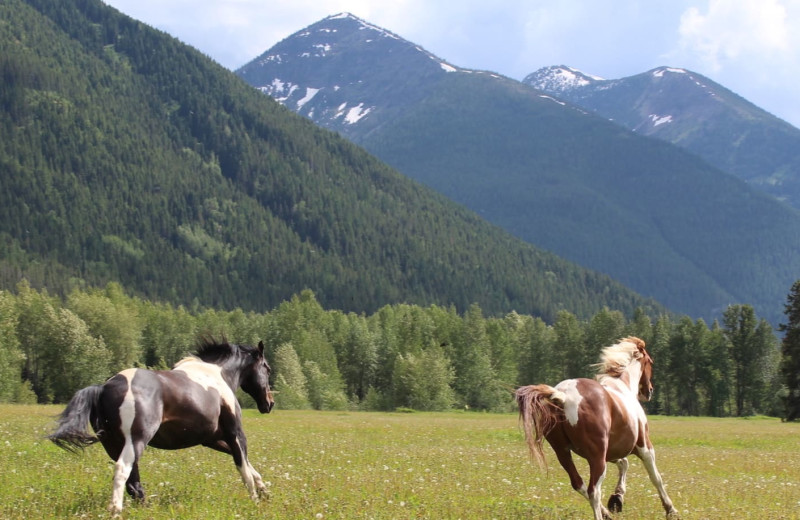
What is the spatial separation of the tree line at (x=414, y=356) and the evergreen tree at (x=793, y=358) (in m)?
26.3

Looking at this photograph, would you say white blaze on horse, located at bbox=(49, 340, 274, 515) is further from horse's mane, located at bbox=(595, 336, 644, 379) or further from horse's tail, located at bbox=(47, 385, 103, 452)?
horse's mane, located at bbox=(595, 336, 644, 379)

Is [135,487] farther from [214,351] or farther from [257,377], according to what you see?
[257,377]

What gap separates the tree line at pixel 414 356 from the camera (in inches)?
3964

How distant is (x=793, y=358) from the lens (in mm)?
68250

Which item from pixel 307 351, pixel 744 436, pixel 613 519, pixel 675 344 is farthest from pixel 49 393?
pixel 613 519

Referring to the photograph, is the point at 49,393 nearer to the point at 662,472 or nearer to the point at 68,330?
the point at 68,330

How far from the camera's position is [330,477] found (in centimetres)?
1880

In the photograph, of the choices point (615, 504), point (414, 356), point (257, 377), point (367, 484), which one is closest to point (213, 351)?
point (257, 377)

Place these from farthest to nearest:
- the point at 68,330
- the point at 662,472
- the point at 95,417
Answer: the point at 68,330, the point at 662,472, the point at 95,417

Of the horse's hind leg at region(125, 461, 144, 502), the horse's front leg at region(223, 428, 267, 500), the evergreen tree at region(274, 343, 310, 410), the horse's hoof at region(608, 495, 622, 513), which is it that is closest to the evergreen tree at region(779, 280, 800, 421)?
the evergreen tree at region(274, 343, 310, 410)

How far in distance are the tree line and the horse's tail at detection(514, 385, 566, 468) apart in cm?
7703

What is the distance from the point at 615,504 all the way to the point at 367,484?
505 centimetres

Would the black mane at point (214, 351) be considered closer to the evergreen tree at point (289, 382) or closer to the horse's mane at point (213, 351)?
the horse's mane at point (213, 351)

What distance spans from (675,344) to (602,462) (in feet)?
330
